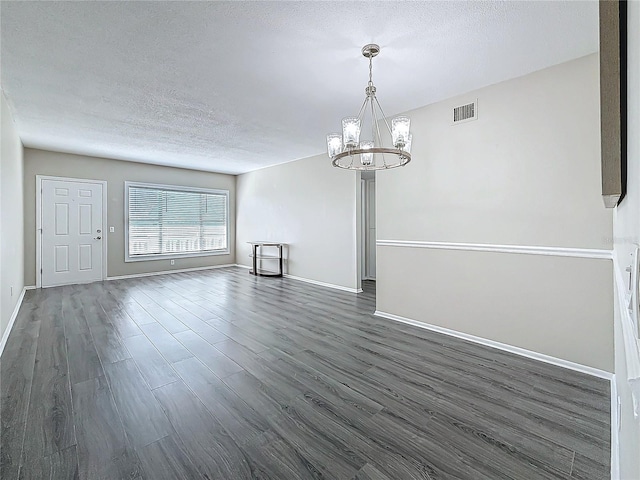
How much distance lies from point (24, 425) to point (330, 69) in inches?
133

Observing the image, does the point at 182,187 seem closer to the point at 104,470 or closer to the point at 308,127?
the point at 308,127

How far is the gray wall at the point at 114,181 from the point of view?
5535 millimetres

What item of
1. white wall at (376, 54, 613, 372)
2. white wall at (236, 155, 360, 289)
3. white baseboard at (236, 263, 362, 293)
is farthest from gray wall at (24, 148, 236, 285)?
white wall at (376, 54, 613, 372)

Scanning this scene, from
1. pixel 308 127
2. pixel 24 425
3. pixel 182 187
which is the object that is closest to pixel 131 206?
pixel 182 187

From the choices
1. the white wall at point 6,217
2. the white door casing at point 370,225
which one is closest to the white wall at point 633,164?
the white wall at point 6,217

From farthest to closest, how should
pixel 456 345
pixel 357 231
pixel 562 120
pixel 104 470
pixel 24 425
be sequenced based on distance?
pixel 357 231 < pixel 456 345 < pixel 562 120 < pixel 24 425 < pixel 104 470

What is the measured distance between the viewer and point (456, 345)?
3.07 meters

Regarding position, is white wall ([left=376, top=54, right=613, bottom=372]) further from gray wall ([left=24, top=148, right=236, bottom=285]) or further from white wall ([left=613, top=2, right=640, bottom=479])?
gray wall ([left=24, top=148, right=236, bottom=285])

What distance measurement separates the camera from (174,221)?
7434 millimetres

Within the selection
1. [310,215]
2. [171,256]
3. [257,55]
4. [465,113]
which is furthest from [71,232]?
[465,113]

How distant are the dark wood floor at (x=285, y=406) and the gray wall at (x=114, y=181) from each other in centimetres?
291

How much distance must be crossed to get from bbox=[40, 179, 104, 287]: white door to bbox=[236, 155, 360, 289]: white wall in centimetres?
327

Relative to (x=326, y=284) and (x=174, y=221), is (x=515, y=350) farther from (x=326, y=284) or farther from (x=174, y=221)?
(x=174, y=221)

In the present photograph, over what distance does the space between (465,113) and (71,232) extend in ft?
23.0
